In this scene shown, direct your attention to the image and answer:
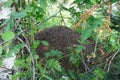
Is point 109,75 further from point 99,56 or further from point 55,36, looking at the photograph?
point 55,36

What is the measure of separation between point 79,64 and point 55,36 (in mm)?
545

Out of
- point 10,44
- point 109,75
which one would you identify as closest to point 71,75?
point 109,75

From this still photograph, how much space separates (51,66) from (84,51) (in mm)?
779

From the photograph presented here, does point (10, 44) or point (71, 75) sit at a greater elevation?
point (10, 44)

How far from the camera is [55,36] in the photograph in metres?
2.99

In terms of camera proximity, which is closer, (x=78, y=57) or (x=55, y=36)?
(x=78, y=57)

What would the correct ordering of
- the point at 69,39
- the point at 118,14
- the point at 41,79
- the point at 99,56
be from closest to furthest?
the point at 41,79
the point at 118,14
the point at 99,56
the point at 69,39

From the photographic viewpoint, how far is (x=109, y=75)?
2023 mm

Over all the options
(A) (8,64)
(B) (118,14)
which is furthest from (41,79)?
(B) (118,14)

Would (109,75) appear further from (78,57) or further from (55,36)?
(55,36)

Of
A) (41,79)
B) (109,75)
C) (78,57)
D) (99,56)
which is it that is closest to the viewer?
(41,79)

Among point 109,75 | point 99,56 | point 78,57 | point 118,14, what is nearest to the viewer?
point 109,75

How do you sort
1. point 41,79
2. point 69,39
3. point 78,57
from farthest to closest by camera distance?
point 69,39 < point 78,57 < point 41,79

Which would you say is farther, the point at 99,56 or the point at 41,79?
the point at 99,56
